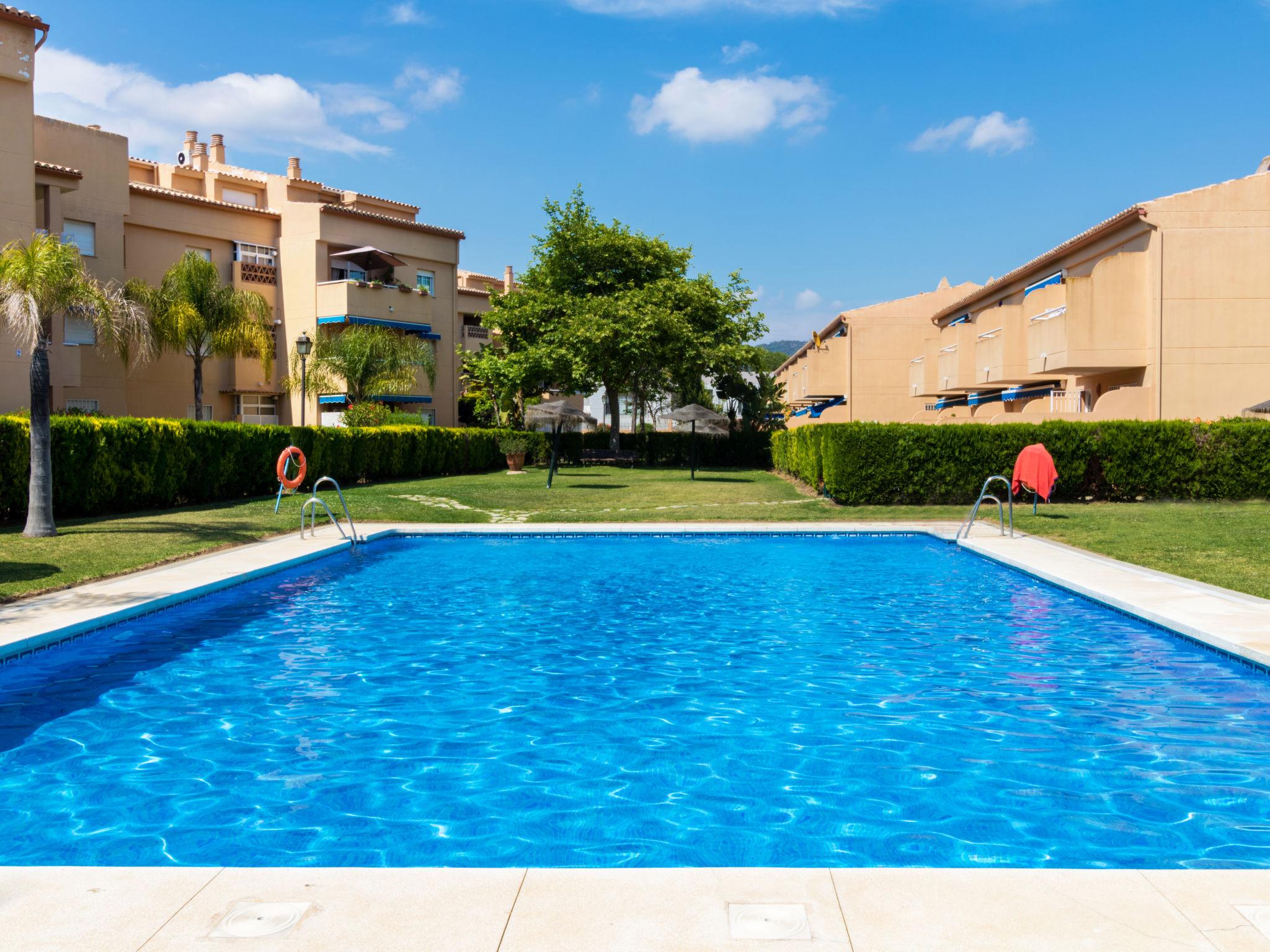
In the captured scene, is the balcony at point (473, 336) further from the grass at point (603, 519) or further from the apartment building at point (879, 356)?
the grass at point (603, 519)

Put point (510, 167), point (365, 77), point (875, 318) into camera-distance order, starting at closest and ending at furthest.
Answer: point (365, 77) → point (510, 167) → point (875, 318)

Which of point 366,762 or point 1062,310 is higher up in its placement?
point 1062,310

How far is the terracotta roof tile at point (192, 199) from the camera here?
3619 centimetres

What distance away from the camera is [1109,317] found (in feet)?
89.0

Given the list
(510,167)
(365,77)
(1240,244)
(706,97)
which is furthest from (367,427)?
(1240,244)

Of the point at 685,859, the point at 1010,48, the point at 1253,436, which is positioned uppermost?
the point at 1010,48

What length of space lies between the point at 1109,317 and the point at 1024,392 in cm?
910

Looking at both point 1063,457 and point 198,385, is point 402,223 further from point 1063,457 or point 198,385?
point 1063,457

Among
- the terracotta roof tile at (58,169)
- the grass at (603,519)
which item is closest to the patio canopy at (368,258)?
the terracotta roof tile at (58,169)

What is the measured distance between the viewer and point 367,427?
29.6 m

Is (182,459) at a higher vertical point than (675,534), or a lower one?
higher

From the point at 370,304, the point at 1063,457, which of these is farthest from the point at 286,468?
the point at 370,304

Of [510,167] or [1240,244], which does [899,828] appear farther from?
[1240,244]

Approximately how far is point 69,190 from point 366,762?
33392 millimetres
